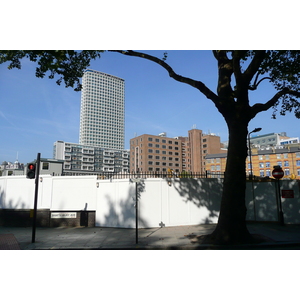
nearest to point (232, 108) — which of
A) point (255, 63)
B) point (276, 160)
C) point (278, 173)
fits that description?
point (255, 63)

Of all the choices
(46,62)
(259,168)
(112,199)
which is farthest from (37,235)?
(259,168)

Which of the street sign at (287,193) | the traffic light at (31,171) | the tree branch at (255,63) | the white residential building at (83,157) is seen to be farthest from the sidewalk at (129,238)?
the white residential building at (83,157)

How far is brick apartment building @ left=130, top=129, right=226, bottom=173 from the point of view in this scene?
130 metres

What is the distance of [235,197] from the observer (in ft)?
30.8

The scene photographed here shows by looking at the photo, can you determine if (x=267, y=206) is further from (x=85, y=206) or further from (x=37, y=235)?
(x=37, y=235)

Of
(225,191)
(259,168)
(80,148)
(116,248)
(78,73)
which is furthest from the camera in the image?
(80,148)

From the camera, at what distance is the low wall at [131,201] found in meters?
13.1

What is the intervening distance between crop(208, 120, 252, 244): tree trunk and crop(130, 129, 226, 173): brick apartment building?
116m

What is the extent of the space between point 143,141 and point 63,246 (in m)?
120

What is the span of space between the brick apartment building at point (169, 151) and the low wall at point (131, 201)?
364 feet

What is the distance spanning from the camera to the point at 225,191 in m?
9.60

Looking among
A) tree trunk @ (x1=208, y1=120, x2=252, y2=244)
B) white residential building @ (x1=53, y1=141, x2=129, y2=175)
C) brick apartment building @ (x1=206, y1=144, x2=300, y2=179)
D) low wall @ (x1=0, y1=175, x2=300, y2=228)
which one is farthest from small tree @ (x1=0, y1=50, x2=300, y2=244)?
white residential building @ (x1=53, y1=141, x2=129, y2=175)

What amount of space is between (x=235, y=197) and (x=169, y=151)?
425 ft

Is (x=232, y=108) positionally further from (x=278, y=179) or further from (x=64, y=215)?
(x=64, y=215)
